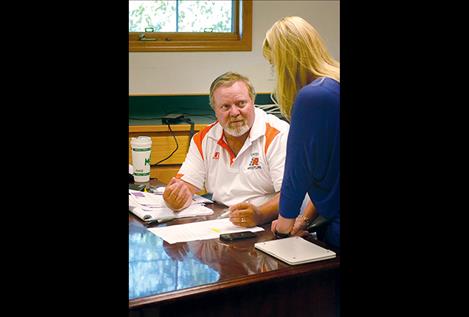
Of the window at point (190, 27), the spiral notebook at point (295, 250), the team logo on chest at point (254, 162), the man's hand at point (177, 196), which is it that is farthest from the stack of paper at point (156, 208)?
the window at point (190, 27)

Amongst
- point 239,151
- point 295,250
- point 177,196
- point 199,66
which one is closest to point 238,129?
point 239,151

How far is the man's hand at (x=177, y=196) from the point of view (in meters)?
1.73

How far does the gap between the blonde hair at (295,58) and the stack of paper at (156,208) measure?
2.04 feet

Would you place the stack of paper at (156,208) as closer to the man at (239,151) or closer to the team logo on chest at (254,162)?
the man at (239,151)

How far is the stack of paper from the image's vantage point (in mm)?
1672

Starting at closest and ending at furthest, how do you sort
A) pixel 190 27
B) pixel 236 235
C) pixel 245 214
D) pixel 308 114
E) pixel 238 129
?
pixel 308 114
pixel 236 235
pixel 245 214
pixel 238 129
pixel 190 27

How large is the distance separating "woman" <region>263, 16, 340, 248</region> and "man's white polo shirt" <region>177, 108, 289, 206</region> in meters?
0.63

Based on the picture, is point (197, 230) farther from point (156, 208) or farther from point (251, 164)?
point (251, 164)

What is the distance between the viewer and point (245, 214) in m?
1.53

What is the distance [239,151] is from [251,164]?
55mm
